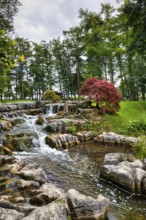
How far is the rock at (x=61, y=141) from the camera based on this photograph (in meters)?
11.2

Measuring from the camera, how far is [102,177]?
659cm

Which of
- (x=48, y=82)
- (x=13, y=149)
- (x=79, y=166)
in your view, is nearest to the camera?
(x=79, y=166)

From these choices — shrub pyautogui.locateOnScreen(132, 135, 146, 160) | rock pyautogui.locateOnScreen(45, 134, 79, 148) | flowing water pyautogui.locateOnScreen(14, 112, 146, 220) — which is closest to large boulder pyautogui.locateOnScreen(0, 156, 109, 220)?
flowing water pyautogui.locateOnScreen(14, 112, 146, 220)

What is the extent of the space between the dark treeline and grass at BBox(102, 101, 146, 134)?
359cm

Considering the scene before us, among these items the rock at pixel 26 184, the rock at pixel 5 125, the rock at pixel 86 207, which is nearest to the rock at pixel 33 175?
the rock at pixel 26 184

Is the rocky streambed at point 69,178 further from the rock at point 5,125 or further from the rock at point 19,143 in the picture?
the rock at point 5,125

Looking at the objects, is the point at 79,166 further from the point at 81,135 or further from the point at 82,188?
the point at 81,135

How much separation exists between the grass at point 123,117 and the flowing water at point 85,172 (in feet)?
13.9

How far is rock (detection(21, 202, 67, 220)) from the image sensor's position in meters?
3.57

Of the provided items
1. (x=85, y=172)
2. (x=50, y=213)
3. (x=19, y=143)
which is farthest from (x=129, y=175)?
(x=19, y=143)

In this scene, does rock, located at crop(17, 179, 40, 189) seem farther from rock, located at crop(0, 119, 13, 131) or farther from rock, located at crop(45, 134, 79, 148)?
rock, located at crop(0, 119, 13, 131)

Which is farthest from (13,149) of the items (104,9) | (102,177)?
(104,9)

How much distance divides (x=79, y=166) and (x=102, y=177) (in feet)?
4.64

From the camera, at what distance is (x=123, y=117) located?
1786 centimetres
